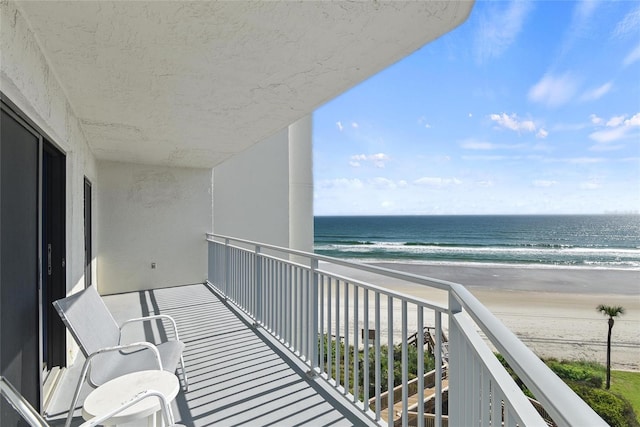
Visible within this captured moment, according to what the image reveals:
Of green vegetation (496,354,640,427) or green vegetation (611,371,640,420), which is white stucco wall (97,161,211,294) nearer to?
green vegetation (496,354,640,427)

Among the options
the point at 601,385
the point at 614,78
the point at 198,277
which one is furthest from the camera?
the point at 614,78

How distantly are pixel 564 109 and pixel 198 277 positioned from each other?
41.1 metres

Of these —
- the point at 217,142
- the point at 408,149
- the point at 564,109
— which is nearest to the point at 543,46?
the point at 564,109

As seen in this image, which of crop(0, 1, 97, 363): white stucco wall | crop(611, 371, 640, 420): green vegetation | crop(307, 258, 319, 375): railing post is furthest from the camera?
crop(611, 371, 640, 420): green vegetation

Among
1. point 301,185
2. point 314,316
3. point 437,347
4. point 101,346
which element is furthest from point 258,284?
point 301,185

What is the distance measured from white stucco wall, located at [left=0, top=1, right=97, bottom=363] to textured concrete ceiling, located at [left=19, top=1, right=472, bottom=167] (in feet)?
0.30

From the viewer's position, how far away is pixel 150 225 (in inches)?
235

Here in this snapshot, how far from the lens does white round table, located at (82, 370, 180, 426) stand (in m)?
1.46

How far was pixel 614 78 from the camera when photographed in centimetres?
2675

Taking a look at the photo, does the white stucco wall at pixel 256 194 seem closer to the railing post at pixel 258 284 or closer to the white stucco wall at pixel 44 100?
the railing post at pixel 258 284

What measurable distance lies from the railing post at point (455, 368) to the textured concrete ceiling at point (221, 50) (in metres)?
1.32

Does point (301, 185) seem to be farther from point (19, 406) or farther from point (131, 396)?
point (19, 406)

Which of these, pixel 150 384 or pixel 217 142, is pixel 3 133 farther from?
pixel 217 142

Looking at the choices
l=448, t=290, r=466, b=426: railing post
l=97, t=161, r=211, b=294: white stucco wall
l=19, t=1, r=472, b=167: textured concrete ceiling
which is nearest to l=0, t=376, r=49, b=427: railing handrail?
l=448, t=290, r=466, b=426: railing post
